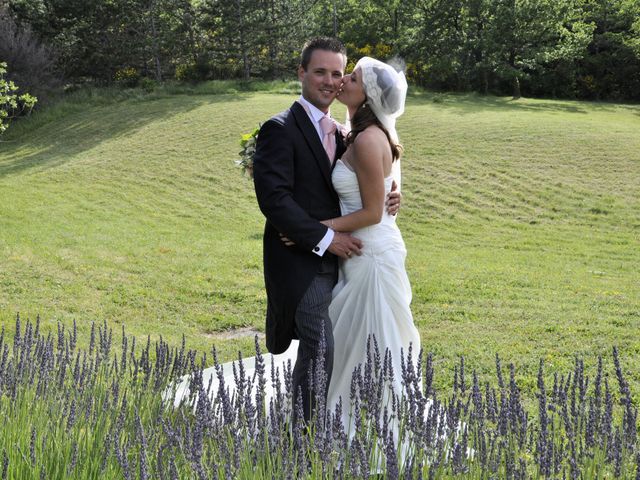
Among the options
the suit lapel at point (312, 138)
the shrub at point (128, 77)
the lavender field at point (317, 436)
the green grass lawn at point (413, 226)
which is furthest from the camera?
the shrub at point (128, 77)

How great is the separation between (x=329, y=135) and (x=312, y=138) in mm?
286

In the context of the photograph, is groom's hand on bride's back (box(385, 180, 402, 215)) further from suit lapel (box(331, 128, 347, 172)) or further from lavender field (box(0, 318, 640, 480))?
lavender field (box(0, 318, 640, 480))

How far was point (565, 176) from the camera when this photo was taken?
750 inches

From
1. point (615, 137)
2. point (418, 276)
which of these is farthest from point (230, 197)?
point (615, 137)

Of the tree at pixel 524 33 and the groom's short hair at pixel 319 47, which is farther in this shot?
the tree at pixel 524 33

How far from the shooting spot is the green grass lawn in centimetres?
929

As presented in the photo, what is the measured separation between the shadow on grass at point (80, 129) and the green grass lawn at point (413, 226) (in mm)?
137

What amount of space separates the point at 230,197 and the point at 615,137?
37.9 ft

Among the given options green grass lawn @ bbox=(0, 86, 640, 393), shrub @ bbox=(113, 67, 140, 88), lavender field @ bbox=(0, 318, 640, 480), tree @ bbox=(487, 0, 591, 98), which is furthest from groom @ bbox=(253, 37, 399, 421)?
shrub @ bbox=(113, 67, 140, 88)

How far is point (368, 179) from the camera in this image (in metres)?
4.25

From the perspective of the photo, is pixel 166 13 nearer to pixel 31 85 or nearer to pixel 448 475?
pixel 31 85

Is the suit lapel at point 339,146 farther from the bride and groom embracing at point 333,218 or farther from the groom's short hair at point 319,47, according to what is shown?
the groom's short hair at point 319,47

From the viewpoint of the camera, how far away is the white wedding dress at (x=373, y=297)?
14.7ft

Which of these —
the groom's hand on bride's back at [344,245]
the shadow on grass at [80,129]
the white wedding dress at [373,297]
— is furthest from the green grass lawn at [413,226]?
the groom's hand on bride's back at [344,245]
